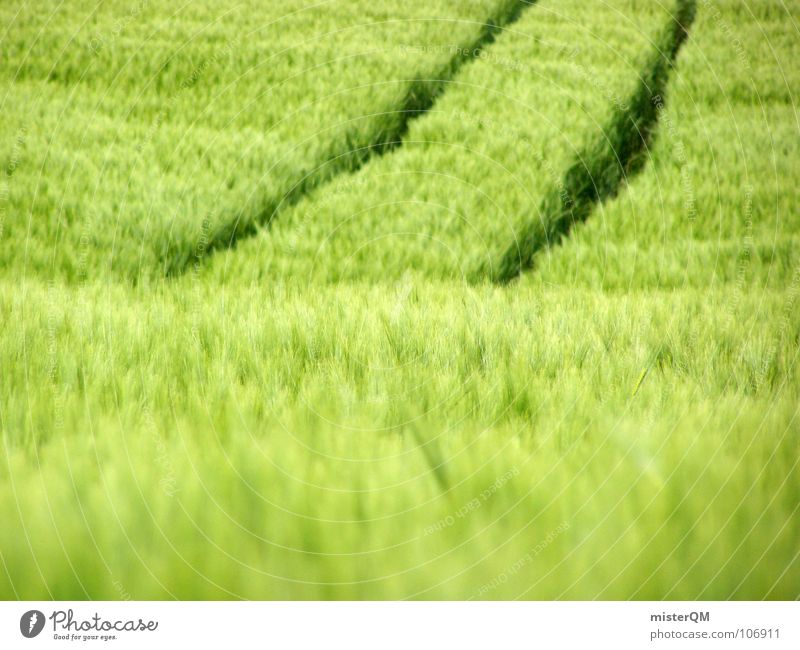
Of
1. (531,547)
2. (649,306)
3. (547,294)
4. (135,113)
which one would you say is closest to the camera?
(531,547)

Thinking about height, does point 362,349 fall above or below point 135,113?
below

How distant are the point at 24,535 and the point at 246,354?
49 centimetres

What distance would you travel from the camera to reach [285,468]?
0.82 meters

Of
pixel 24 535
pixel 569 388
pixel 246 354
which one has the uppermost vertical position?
pixel 569 388

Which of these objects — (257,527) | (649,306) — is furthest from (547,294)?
(257,527)

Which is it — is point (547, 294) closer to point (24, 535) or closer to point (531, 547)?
point (531, 547)

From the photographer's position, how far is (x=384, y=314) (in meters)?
1.37
